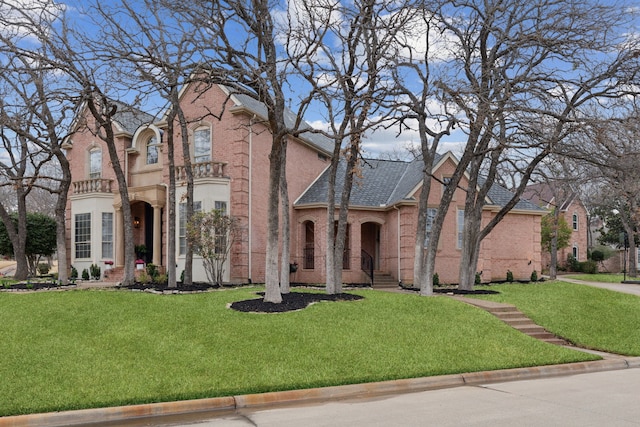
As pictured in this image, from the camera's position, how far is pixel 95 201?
85.6 feet

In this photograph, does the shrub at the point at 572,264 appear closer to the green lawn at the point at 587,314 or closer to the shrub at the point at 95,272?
the green lawn at the point at 587,314

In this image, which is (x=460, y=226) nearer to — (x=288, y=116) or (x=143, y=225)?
(x=288, y=116)

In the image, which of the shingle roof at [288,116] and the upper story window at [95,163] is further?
the upper story window at [95,163]

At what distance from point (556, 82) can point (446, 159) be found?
8.43 meters


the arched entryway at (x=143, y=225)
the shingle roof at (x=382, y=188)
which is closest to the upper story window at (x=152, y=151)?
the arched entryway at (x=143, y=225)

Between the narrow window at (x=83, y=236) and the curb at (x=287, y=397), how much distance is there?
20068 mm

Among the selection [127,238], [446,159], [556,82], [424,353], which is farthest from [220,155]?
[424,353]

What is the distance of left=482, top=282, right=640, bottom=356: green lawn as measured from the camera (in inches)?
541

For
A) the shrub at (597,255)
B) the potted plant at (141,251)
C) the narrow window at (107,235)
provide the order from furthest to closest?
the shrub at (597,255), the potted plant at (141,251), the narrow window at (107,235)

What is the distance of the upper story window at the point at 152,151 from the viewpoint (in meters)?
26.1

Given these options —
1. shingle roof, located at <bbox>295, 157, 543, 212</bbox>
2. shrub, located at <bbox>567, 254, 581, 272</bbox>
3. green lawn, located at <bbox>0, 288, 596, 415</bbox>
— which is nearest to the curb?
green lawn, located at <bbox>0, 288, 596, 415</bbox>

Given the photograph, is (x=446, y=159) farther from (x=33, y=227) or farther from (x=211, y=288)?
(x=33, y=227)

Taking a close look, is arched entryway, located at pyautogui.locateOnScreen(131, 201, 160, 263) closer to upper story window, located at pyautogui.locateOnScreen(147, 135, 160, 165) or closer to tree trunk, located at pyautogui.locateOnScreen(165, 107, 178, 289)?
upper story window, located at pyautogui.locateOnScreen(147, 135, 160, 165)

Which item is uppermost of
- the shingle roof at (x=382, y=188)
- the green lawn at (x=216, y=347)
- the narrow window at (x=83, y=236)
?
the shingle roof at (x=382, y=188)
